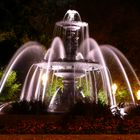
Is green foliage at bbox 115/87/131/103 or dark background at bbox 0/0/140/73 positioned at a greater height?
dark background at bbox 0/0/140/73

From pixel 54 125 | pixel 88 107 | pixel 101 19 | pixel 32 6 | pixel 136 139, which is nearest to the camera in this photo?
pixel 136 139

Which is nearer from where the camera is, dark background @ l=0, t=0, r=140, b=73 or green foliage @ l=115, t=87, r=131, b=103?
dark background @ l=0, t=0, r=140, b=73

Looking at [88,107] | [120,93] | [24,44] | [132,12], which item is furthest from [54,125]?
[132,12]

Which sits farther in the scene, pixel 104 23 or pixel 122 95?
pixel 104 23

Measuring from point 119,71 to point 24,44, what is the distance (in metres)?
12.0

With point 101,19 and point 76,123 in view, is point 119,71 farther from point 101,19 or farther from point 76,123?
point 76,123

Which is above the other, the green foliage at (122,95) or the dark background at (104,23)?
the dark background at (104,23)

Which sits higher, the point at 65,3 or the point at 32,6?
the point at 65,3

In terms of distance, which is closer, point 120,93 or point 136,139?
point 136,139

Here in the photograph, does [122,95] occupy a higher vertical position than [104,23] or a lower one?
lower

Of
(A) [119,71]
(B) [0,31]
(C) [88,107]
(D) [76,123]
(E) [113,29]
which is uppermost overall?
(E) [113,29]

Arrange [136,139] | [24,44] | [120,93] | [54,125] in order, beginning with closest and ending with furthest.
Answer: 1. [136,139]
2. [54,125]
3. [24,44]
4. [120,93]

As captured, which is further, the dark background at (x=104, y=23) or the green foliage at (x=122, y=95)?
the green foliage at (x=122, y=95)

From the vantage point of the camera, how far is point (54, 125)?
52.2ft
